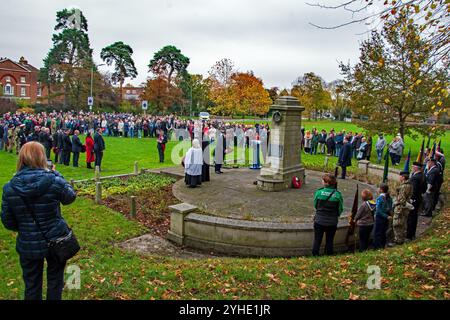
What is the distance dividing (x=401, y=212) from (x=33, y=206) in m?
7.66

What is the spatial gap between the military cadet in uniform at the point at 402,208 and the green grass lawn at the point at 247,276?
2.74 feet

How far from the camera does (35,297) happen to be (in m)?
4.43

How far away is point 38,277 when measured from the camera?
14.5 feet

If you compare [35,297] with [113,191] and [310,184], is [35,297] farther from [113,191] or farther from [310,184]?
[310,184]

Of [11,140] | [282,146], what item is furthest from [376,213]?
[11,140]

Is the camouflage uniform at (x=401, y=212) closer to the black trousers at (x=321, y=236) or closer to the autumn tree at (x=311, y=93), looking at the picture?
the black trousers at (x=321, y=236)

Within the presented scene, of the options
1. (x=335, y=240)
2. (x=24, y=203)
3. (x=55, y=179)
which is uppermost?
(x=55, y=179)

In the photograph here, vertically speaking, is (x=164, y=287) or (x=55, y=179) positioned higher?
(x=55, y=179)

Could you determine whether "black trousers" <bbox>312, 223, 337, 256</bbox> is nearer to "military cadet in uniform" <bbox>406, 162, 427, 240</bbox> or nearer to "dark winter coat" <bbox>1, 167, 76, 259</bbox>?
"military cadet in uniform" <bbox>406, 162, 427, 240</bbox>

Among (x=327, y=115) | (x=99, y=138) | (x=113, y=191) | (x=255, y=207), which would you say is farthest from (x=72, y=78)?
(x=327, y=115)

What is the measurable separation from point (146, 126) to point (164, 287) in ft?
96.3

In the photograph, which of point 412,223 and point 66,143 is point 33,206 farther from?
point 66,143

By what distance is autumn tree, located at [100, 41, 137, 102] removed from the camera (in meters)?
70.6

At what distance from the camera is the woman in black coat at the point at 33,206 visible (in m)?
4.14
